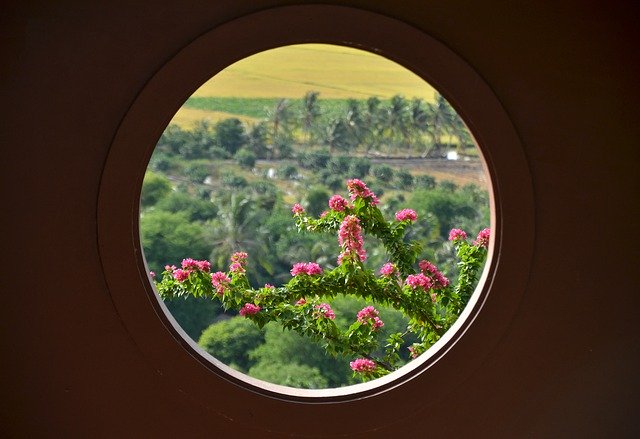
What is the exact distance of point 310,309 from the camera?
12.5 ft

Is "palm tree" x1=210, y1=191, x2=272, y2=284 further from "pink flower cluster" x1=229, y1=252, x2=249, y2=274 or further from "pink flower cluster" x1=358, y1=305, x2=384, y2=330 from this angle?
"pink flower cluster" x1=358, y1=305, x2=384, y2=330

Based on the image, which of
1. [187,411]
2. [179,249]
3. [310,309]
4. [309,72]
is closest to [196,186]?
[179,249]

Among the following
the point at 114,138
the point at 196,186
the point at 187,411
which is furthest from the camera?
the point at 196,186

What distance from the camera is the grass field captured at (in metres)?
14.2

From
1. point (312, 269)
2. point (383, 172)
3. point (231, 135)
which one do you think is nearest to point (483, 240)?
point (312, 269)

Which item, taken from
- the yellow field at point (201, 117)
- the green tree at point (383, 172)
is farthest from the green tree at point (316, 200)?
the yellow field at point (201, 117)

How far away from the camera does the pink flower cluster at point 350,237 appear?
3.71 meters

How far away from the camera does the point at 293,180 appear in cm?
1350

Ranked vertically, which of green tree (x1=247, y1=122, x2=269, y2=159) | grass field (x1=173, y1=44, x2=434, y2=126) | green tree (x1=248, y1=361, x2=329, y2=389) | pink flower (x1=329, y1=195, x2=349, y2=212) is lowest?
green tree (x1=248, y1=361, x2=329, y2=389)

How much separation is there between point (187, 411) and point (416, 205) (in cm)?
1015

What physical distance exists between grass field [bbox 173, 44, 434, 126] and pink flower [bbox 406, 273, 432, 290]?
1047 cm

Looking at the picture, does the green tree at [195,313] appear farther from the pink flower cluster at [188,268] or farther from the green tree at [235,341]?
the pink flower cluster at [188,268]

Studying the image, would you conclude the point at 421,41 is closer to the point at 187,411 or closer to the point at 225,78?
the point at 187,411

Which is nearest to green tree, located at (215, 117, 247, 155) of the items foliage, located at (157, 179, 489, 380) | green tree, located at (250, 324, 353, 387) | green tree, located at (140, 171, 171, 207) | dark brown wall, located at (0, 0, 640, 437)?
green tree, located at (140, 171, 171, 207)
